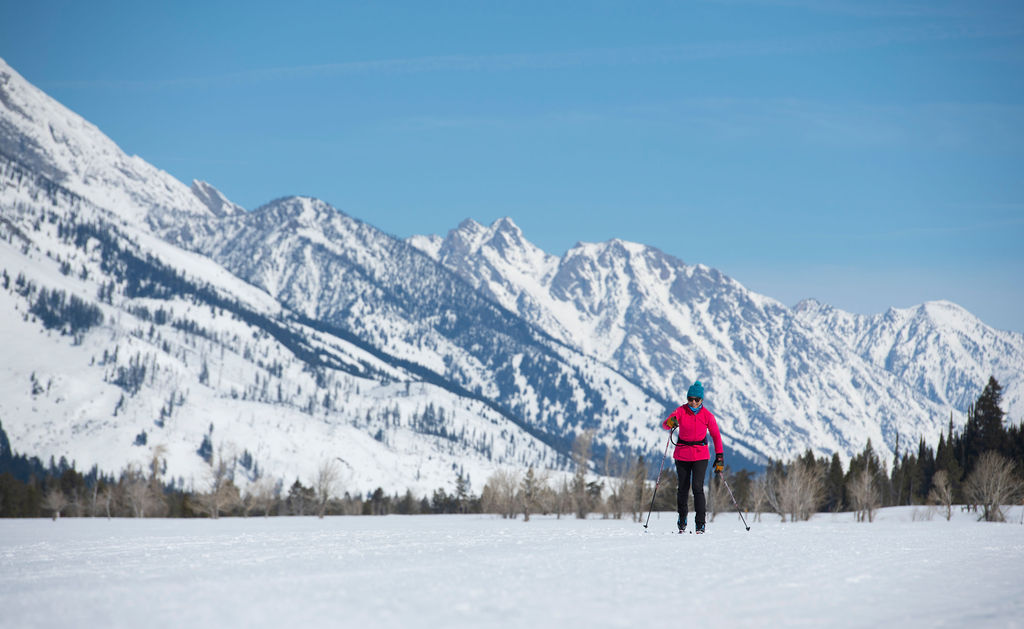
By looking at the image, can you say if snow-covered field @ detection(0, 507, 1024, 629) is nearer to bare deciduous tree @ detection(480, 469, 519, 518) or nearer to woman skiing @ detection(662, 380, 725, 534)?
woman skiing @ detection(662, 380, 725, 534)

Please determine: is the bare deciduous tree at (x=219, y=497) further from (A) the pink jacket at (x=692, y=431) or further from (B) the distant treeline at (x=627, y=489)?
(A) the pink jacket at (x=692, y=431)

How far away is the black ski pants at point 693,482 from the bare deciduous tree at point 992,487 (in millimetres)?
61566

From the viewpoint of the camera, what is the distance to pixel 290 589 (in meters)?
11.0

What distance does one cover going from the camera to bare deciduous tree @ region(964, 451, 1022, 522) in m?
74.9

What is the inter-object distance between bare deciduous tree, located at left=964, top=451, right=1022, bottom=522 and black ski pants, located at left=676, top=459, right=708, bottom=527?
6157 centimetres

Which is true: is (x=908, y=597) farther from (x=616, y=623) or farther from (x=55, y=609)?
(x=55, y=609)

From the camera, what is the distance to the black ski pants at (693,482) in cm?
2194

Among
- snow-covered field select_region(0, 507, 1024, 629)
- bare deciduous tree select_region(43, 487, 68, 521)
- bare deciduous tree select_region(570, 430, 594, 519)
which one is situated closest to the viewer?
snow-covered field select_region(0, 507, 1024, 629)

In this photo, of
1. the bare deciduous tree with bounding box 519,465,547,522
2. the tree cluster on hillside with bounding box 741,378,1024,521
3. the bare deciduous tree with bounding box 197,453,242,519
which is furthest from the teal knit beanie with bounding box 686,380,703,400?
the bare deciduous tree with bounding box 197,453,242,519

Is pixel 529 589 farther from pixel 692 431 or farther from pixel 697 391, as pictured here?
pixel 692 431

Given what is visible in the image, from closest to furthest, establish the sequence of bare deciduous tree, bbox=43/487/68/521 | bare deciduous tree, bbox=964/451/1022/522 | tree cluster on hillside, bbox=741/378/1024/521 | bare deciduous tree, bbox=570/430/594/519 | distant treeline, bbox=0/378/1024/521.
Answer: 1. bare deciduous tree, bbox=964/451/1022/522
2. tree cluster on hillside, bbox=741/378/1024/521
3. distant treeline, bbox=0/378/1024/521
4. bare deciduous tree, bbox=570/430/594/519
5. bare deciduous tree, bbox=43/487/68/521

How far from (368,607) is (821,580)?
631cm

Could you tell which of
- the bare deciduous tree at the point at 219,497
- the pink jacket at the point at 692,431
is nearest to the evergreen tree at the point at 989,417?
the bare deciduous tree at the point at 219,497

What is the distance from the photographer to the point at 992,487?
7956 centimetres
